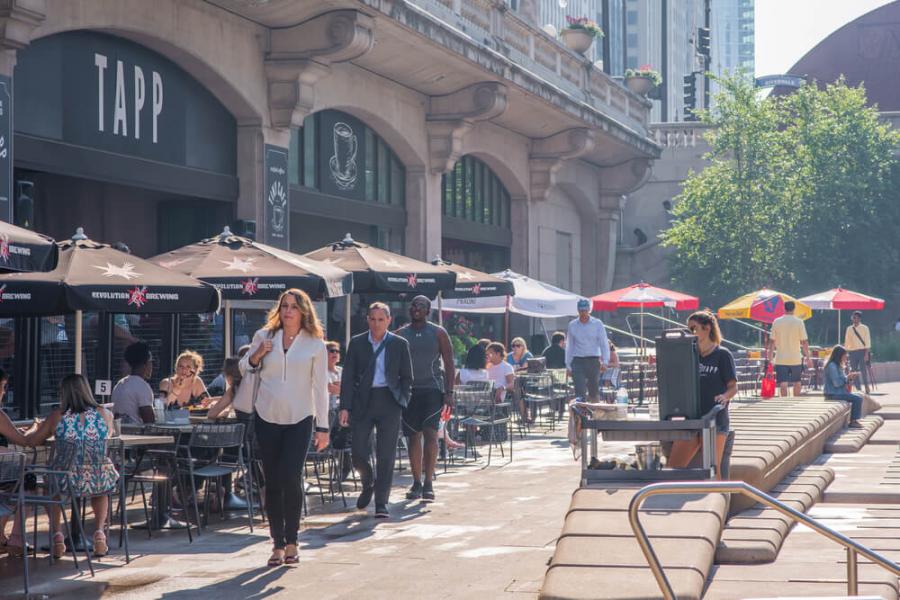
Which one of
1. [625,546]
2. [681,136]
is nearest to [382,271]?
[625,546]

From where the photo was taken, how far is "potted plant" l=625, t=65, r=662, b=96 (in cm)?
3597

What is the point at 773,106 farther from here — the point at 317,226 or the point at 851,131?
the point at 317,226

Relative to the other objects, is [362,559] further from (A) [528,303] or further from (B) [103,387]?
(A) [528,303]

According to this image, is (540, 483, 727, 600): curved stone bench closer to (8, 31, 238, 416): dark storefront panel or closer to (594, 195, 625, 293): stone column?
(8, 31, 238, 416): dark storefront panel

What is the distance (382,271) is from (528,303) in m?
7.30

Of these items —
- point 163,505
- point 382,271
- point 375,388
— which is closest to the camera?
point 163,505

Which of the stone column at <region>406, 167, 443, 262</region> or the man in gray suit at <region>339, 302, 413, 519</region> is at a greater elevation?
the stone column at <region>406, 167, 443, 262</region>

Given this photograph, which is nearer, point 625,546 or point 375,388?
point 625,546

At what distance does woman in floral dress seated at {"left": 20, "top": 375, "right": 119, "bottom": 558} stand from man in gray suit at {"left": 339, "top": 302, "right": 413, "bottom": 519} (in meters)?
2.39

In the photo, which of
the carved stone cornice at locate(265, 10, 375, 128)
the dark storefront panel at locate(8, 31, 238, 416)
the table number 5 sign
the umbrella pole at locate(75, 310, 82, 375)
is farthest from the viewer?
the carved stone cornice at locate(265, 10, 375, 128)

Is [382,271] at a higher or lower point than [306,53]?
lower

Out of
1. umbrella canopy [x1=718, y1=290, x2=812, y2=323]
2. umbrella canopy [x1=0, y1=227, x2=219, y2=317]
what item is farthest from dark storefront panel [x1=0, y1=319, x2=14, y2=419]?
umbrella canopy [x1=718, y1=290, x2=812, y2=323]

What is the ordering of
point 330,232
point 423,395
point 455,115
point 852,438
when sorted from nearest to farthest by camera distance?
1. point 423,395
2. point 852,438
3. point 330,232
4. point 455,115

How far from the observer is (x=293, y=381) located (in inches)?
358
